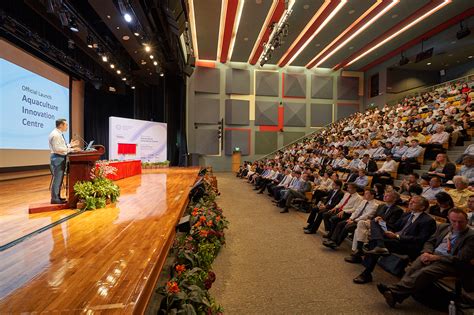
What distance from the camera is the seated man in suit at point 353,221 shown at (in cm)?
321

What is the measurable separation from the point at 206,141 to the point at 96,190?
1051cm

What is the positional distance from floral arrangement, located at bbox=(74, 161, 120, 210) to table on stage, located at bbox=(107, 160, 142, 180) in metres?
2.44

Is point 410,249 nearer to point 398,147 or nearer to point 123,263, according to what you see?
point 123,263

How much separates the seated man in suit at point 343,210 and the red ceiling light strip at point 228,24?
710 centimetres

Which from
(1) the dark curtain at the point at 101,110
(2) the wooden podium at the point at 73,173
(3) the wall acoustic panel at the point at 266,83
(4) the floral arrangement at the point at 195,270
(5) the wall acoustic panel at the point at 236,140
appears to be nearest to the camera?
A: (4) the floral arrangement at the point at 195,270

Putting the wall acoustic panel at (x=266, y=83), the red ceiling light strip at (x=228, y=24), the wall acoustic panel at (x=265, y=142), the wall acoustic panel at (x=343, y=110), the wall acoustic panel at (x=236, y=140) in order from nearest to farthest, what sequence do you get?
the red ceiling light strip at (x=228, y=24) < the wall acoustic panel at (x=236, y=140) < the wall acoustic panel at (x=266, y=83) < the wall acoustic panel at (x=265, y=142) < the wall acoustic panel at (x=343, y=110)

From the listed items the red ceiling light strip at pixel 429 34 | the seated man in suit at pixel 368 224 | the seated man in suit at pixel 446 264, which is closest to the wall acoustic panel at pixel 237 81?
the red ceiling light strip at pixel 429 34

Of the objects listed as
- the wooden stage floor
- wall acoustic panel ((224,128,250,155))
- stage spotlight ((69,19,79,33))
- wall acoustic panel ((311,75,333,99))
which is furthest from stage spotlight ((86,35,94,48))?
wall acoustic panel ((311,75,333,99))

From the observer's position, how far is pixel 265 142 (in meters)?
14.4

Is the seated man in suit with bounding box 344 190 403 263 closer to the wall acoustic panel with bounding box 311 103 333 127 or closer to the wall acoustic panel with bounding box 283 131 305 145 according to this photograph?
the wall acoustic panel with bounding box 283 131 305 145

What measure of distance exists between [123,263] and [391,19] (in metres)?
11.4

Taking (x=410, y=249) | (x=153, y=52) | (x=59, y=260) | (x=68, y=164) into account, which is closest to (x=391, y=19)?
(x=153, y=52)

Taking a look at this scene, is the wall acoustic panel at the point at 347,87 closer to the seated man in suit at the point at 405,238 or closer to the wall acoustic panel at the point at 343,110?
the wall acoustic panel at the point at 343,110

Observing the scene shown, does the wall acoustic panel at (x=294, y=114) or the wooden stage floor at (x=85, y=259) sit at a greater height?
the wall acoustic panel at (x=294, y=114)
